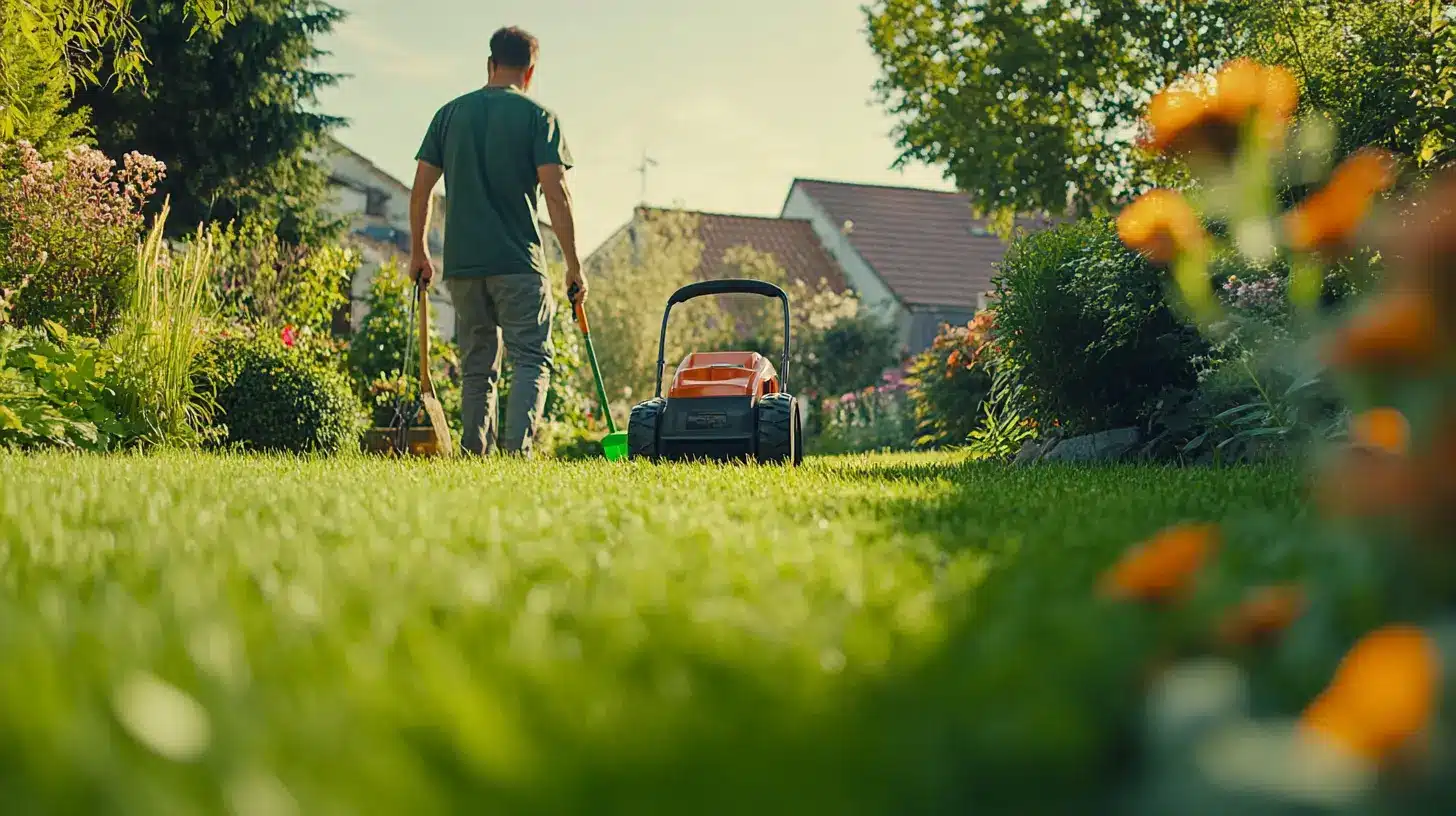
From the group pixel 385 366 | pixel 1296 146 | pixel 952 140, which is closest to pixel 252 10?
pixel 385 366

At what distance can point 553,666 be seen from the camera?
1.25m

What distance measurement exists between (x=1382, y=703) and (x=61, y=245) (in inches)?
377

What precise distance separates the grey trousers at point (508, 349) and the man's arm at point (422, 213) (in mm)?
167

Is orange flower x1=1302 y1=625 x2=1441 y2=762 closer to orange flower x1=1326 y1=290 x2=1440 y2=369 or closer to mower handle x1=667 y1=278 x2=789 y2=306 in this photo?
orange flower x1=1326 y1=290 x2=1440 y2=369

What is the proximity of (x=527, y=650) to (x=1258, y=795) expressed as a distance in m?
0.77

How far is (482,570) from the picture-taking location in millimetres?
1925

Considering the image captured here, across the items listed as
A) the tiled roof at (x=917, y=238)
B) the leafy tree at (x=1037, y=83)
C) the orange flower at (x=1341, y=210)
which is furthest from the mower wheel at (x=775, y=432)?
the tiled roof at (x=917, y=238)

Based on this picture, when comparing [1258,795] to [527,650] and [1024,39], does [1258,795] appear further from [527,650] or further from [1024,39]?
[1024,39]

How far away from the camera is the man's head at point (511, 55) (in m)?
6.77

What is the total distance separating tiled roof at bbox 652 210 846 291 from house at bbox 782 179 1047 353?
400 mm

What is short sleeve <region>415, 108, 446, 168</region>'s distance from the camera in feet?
22.5

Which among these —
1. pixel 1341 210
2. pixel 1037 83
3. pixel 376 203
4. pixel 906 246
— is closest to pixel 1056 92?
pixel 1037 83

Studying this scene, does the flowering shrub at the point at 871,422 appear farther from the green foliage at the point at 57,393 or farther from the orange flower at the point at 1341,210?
the orange flower at the point at 1341,210

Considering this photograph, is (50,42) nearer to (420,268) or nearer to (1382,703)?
(420,268)
